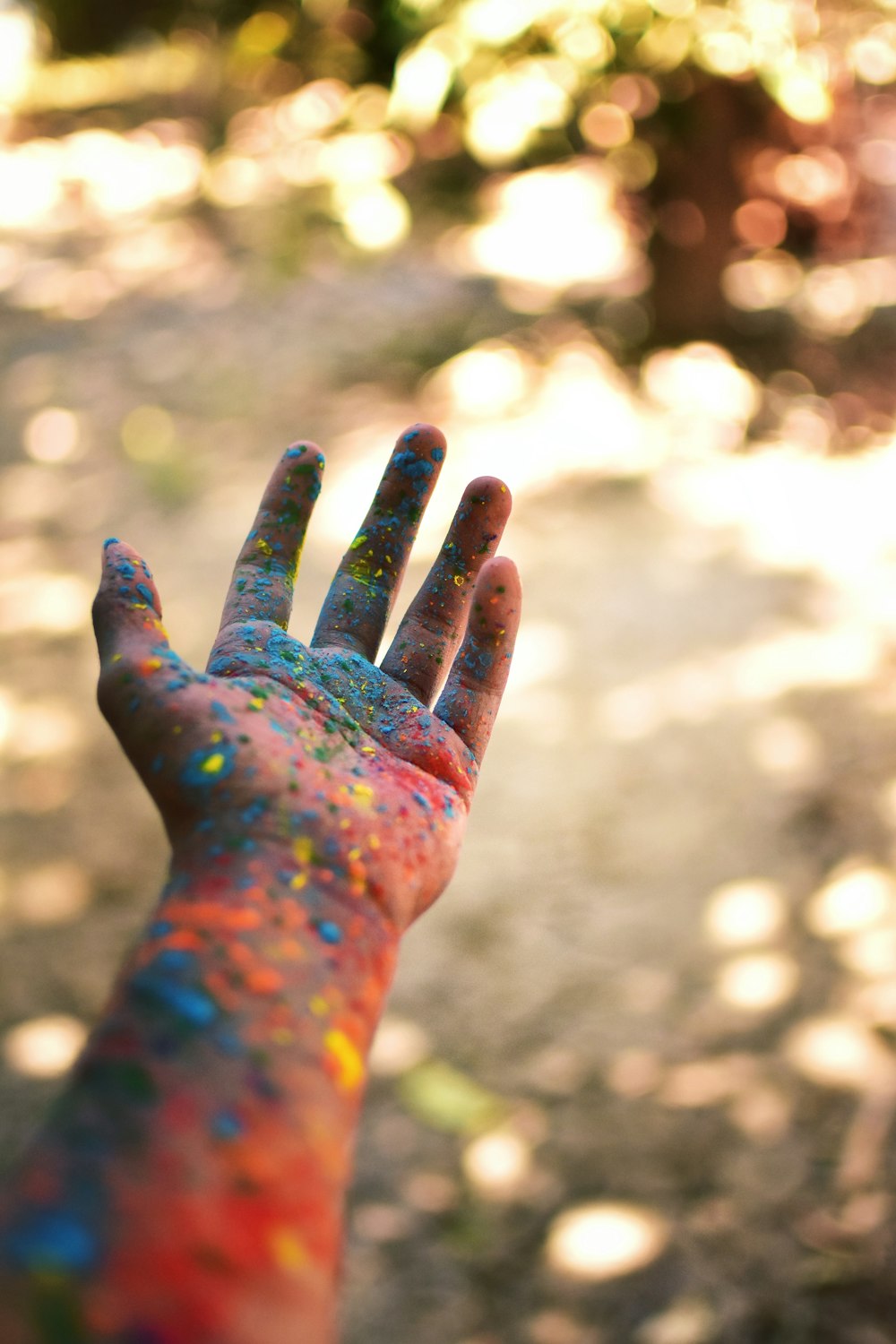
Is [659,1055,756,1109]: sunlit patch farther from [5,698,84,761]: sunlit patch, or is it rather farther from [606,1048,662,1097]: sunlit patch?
[5,698,84,761]: sunlit patch

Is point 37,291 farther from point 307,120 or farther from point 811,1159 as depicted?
point 811,1159

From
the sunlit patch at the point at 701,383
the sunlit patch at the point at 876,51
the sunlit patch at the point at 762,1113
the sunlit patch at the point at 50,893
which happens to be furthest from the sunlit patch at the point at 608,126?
the sunlit patch at the point at 762,1113

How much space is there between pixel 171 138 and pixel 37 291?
140 cm

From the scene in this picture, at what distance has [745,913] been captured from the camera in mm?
1938

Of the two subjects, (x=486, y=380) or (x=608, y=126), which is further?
(x=486, y=380)

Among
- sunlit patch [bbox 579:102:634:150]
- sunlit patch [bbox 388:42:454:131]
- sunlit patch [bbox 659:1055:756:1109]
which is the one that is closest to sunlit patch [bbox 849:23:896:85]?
sunlit patch [bbox 579:102:634:150]

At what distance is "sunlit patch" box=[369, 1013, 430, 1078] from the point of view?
1745mm

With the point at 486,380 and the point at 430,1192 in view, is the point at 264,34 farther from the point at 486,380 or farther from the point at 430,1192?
the point at 430,1192

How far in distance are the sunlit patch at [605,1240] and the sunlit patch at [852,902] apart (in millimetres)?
633

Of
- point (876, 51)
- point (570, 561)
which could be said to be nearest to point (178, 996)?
point (570, 561)

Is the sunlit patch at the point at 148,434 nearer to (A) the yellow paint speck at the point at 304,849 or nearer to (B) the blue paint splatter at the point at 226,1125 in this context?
(A) the yellow paint speck at the point at 304,849

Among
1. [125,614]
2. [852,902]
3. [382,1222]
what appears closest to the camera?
[125,614]

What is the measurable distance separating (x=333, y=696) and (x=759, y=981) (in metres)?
1.14

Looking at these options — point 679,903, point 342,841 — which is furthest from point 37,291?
point 342,841
